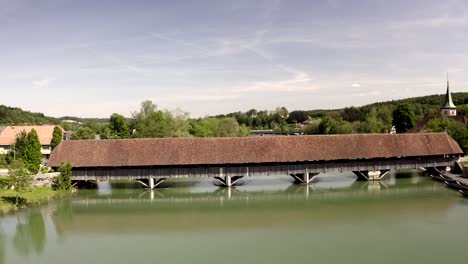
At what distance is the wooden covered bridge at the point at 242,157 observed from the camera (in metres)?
23.3

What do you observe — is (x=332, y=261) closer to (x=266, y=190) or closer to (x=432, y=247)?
(x=432, y=247)

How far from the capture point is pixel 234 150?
24.0m

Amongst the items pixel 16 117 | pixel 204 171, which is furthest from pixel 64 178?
pixel 16 117

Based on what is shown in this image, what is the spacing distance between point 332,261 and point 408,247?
9.02 ft

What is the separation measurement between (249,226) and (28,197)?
1117 cm

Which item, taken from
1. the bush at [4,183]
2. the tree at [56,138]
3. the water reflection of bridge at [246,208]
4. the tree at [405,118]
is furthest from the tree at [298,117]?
the bush at [4,183]

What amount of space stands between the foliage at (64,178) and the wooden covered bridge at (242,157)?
1.76 feet

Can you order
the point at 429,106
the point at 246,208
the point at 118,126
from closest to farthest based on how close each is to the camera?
the point at 246,208, the point at 118,126, the point at 429,106

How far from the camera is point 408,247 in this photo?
1270 centimetres

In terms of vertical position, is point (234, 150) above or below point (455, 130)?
below

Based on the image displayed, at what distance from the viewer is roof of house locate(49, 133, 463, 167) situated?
23266 mm

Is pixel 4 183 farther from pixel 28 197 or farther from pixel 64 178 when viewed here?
pixel 64 178

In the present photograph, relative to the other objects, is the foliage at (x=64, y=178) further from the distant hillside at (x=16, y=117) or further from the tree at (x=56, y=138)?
the distant hillside at (x=16, y=117)

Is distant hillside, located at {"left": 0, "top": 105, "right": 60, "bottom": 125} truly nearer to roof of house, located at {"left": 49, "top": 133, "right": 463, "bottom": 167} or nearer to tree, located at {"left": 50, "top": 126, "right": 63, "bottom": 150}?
tree, located at {"left": 50, "top": 126, "right": 63, "bottom": 150}
